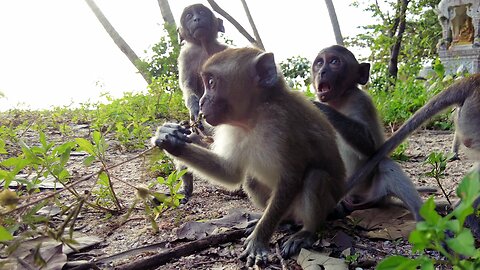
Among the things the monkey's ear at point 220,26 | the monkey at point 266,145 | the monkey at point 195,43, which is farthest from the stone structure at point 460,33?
the monkey at point 266,145

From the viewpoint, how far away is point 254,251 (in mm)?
2748

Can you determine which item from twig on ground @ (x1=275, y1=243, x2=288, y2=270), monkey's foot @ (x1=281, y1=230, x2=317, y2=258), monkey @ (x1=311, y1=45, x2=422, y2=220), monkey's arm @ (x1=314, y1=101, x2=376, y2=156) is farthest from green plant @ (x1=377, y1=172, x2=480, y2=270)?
monkey's arm @ (x1=314, y1=101, x2=376, y2=156)

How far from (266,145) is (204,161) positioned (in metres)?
0.57

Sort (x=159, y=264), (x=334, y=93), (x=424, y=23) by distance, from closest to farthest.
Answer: (x=159, y=264), (x=334, y=93), (x=424, y=23)

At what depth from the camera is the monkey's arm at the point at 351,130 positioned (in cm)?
386

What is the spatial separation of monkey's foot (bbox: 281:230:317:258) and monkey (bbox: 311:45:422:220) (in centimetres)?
68

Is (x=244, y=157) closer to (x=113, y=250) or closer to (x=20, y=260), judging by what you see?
(x=113, y=250)

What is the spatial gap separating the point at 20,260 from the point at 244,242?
125cm

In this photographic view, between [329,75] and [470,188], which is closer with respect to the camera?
[470,188]

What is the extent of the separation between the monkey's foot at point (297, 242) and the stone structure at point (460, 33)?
13248 millimetres

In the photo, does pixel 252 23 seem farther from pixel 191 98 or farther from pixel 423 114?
pixel 423 114

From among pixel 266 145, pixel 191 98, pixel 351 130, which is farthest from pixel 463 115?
pixel 191 98

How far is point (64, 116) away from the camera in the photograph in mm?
9484

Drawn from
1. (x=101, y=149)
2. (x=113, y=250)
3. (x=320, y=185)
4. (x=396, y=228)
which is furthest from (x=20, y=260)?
(x=396, y=228)
